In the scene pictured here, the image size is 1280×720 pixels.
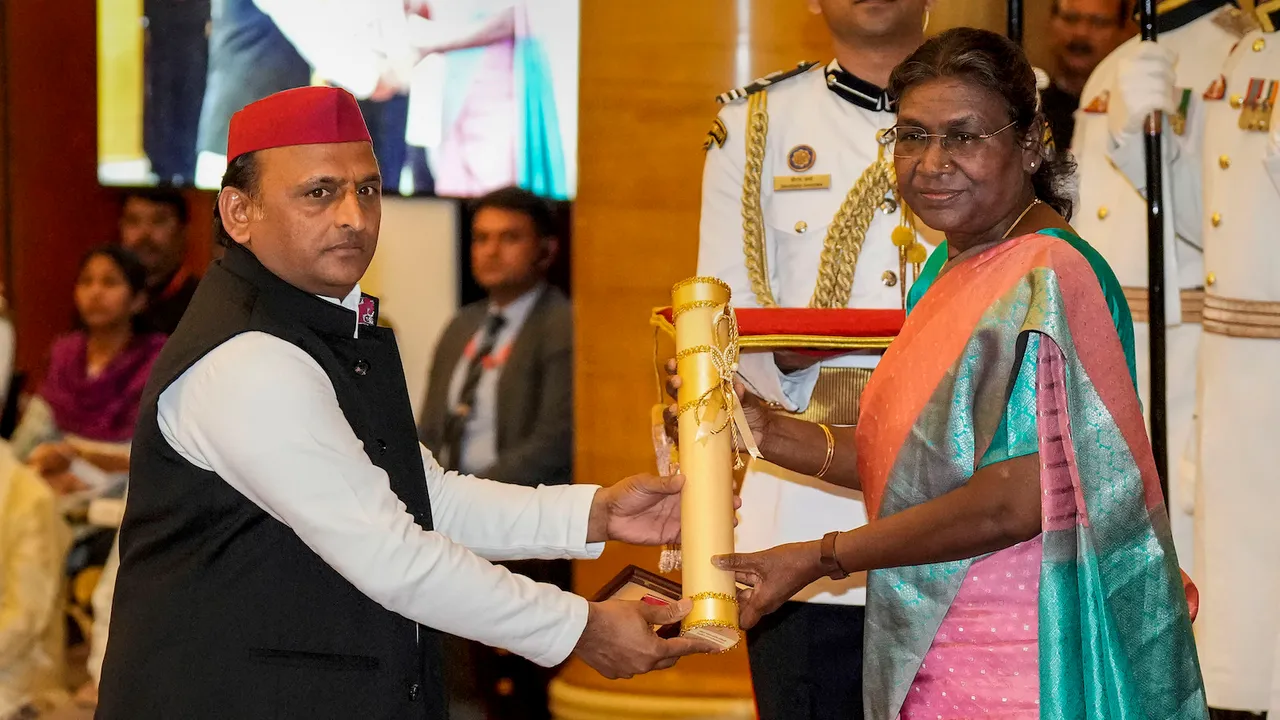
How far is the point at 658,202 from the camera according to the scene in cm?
434

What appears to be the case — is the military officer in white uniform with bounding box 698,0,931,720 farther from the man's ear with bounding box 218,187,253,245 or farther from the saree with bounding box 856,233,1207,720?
the man's ear with bounding box 218,187,253,245

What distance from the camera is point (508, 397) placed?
5.04 meters

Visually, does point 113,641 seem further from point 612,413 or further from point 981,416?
point 612,413

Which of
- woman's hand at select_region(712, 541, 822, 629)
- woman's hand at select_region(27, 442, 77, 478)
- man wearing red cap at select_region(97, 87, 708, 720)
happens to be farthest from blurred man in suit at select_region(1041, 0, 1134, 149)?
woman's hand at select_region(27, 442, 77, 478)

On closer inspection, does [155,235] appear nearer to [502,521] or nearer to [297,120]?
[502,521]

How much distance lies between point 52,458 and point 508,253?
1.80 meters

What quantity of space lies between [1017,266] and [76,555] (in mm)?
4245

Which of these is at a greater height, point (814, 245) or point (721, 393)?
point (814, 245)

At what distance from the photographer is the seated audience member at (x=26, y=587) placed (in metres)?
4.99

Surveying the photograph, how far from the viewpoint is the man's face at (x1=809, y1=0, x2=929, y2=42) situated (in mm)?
3039

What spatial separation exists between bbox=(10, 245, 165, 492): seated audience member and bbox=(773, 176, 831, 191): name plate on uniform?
2997mm

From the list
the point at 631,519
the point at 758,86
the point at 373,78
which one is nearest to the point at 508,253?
the point at 373,78

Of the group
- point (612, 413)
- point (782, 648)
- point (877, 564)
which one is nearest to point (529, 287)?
point (612, 413)

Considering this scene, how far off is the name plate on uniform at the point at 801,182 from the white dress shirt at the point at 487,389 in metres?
2.11
